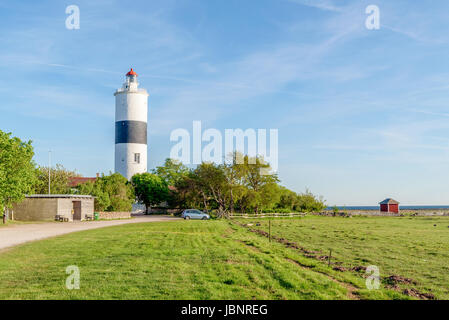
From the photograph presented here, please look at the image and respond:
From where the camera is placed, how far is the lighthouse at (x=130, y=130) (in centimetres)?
7062

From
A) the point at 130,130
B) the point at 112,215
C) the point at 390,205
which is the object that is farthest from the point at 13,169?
the point at 390,205

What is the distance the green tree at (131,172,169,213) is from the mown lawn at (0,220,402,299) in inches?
2086

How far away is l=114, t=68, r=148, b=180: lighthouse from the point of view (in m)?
70.6

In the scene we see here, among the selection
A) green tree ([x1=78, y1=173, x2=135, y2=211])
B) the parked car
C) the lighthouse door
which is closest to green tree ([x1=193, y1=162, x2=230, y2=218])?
the parked car

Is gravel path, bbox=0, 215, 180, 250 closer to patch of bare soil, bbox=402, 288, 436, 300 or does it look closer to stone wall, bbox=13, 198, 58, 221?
stone wall, bbox=13, 198, 58, 221

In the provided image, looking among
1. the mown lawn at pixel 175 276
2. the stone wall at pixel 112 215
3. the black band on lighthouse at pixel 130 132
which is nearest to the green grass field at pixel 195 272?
the mown lawn at pixel 175 276

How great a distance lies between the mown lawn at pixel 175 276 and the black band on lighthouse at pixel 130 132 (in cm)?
5510

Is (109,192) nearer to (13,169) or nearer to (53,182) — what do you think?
(53,182)

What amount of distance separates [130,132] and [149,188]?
10.4 m

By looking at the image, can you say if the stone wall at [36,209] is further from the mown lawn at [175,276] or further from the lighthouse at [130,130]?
the lighthouse at [130,130]

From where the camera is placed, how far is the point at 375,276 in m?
11.8

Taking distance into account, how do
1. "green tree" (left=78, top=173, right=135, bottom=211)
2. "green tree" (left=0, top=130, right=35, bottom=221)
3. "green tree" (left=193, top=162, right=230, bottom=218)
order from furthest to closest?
1. "green tree" (left=193, top=162, right=230, bottom=218)
2. "green tree" (left=78, top=173, right=135, bottom=211)
3. "green tree" (left=0, top=130, right=35, bottom=221)
